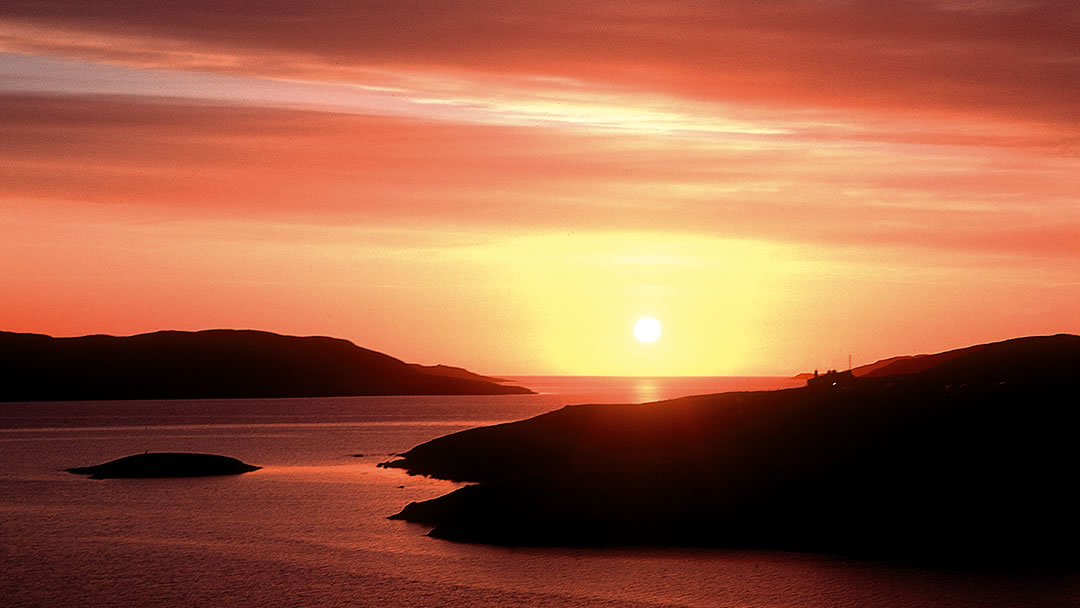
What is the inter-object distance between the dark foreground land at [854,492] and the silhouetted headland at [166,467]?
51.5m

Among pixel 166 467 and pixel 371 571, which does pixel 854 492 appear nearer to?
pixel 371 571

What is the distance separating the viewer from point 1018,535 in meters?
76.8

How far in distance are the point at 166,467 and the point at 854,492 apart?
87.3 metres

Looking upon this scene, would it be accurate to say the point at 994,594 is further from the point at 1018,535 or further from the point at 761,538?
the point at 761,538

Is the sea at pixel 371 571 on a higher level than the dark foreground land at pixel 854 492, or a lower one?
lower

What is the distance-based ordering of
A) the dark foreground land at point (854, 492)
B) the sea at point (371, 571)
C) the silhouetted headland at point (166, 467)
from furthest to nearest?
the silhouetted headland at point (166, 467) → the dark foreground land at point (854, 492) → the sea at point (371, 571)

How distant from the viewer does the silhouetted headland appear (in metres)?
138

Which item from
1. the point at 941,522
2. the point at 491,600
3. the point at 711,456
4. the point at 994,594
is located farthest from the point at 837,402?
the point at 491,600

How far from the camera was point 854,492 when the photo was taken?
3263 inches

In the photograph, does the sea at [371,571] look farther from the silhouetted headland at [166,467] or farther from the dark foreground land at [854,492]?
the silhouetted headland at [166,467]

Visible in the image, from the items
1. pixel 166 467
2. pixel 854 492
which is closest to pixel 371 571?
pixel 854 492

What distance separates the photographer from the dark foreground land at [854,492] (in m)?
78.1

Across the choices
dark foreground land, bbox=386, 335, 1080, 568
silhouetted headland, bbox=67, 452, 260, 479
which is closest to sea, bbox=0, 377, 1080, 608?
dark foreground land, bbox=386, 335, 1080, 568

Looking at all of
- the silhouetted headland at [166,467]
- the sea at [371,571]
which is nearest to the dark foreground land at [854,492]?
the sea at [371,571]
